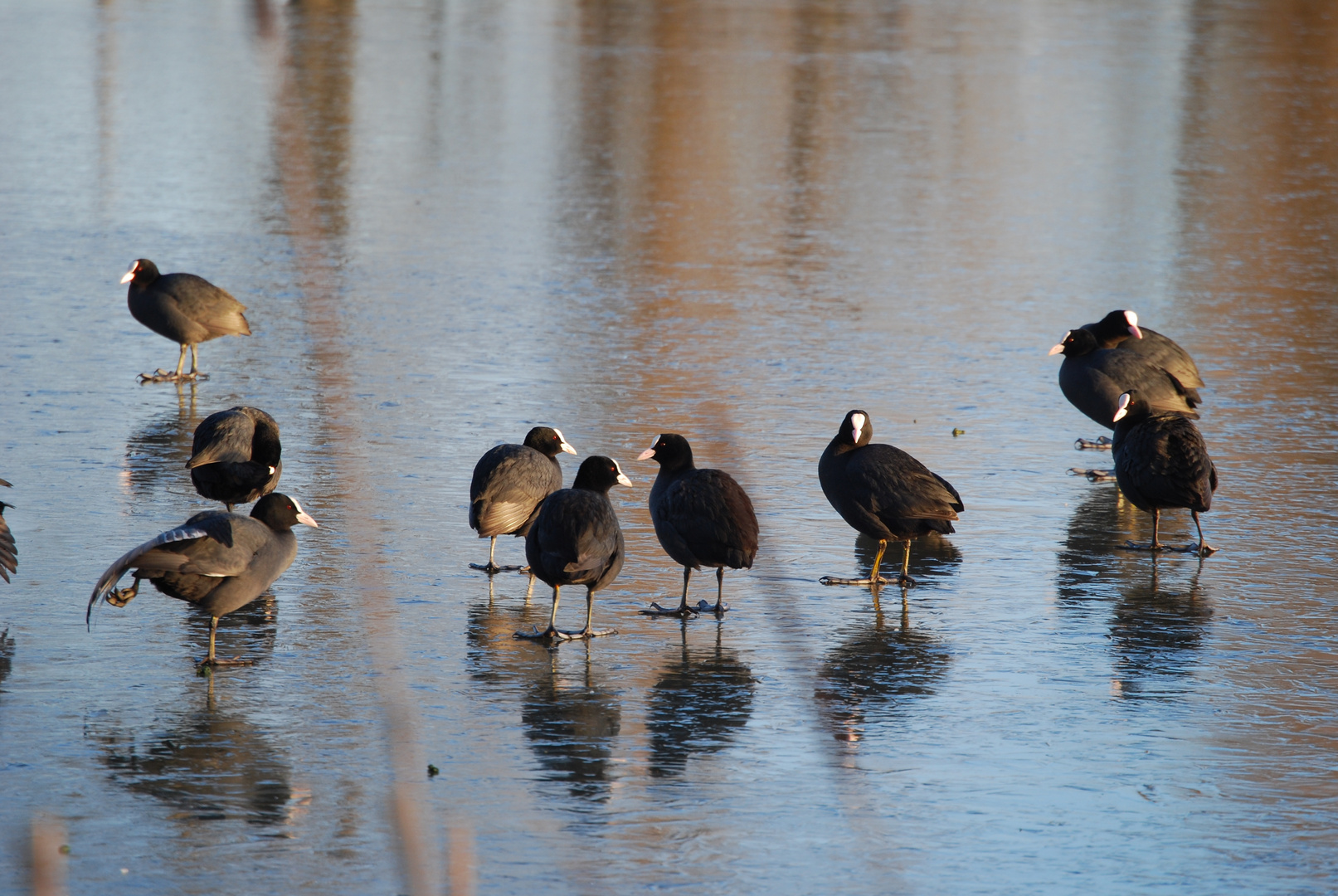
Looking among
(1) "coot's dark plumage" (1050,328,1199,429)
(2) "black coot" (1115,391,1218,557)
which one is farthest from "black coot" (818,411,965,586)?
(1) "coot's dark plumage" (1050,328,1199,429)

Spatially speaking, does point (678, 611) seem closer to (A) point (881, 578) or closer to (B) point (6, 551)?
(A) point (881, 578)

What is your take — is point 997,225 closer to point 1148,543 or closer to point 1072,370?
point 1072,370

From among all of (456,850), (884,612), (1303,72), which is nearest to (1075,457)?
(884,612)

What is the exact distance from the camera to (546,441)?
830 centimetres

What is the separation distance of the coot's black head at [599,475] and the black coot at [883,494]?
1.14 metres

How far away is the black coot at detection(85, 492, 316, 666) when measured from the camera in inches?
248

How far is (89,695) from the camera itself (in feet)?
20.2

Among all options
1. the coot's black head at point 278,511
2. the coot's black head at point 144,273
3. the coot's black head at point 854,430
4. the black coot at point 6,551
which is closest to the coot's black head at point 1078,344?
the coot's black head at point 854,430

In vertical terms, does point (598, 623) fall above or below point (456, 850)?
below

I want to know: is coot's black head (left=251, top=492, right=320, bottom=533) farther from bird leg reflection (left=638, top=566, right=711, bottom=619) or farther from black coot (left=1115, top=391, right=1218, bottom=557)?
black coot (left=1115, top=391, right=1218, bottom=557)

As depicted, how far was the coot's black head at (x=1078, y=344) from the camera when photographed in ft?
33.8

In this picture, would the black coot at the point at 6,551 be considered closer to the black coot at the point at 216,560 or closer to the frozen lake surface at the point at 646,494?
the frozen lake surface at the point at 646,494

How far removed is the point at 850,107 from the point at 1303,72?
1019cm

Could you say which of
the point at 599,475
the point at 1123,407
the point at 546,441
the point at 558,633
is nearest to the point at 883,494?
the point at 599,475
